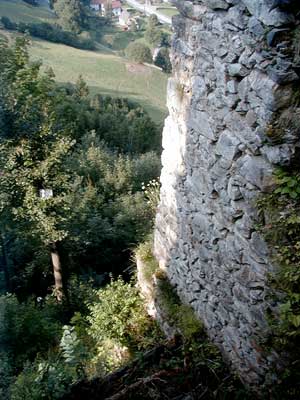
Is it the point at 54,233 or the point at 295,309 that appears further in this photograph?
the point at 54,233

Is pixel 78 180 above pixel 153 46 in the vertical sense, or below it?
above

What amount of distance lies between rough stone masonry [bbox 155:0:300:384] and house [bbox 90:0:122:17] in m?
41.1

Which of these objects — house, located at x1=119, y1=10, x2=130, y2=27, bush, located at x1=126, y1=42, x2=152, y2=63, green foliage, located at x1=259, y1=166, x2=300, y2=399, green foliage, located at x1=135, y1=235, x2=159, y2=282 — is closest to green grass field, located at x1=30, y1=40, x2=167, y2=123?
bush, located at x1=126, y1=42, x2=152, y2=63

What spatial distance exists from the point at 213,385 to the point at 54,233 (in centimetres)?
490

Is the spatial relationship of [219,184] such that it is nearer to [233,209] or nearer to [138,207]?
[233,209]

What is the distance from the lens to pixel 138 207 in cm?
1038

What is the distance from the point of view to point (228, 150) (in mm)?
3248

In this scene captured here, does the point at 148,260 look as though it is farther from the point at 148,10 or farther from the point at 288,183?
the point at 148,10

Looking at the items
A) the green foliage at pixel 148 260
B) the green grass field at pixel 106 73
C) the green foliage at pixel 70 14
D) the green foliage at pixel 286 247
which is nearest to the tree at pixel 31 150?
the green foliage at pixel 148 260

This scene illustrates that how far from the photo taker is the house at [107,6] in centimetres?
4162

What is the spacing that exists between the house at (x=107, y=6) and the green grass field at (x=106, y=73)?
1240cm

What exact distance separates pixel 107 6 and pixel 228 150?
42.4 m

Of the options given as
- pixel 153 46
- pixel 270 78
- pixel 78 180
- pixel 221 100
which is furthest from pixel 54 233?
pixel 153 46

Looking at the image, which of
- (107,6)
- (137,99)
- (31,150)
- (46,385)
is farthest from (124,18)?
(46,385)
